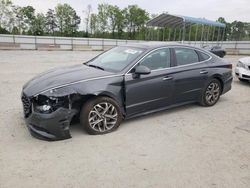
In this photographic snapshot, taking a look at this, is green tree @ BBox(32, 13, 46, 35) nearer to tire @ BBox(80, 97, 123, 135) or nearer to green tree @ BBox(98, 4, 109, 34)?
green tree @ BBox(98, 4, 109, 34)

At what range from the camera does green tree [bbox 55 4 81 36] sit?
43.9 metres

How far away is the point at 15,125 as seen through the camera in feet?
14.5

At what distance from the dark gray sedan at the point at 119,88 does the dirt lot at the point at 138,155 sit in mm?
295

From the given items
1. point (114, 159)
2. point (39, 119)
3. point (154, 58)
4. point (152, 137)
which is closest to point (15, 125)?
point (39, 119)

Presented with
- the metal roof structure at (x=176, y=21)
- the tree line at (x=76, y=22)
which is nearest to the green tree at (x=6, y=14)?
the tree line at (x=76, y=22)

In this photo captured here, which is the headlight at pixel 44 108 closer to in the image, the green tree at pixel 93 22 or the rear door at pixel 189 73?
the rear door at pixel 189 73

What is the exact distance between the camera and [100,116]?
413 cm

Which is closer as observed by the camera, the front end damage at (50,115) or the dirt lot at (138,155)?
the dirt lot at (138,155)

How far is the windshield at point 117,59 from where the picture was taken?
182 inches

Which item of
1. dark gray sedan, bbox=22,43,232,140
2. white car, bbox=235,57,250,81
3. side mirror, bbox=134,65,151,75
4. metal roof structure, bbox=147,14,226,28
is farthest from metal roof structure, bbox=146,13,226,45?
side mirror, bbox=134,65,151,75

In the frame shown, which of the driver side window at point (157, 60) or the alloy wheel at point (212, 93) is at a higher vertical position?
the driver side window at point (157, 60)

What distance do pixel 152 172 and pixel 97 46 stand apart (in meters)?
27.2

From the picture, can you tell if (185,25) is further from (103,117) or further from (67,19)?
(67,19)

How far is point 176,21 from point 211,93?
71.9 ft
